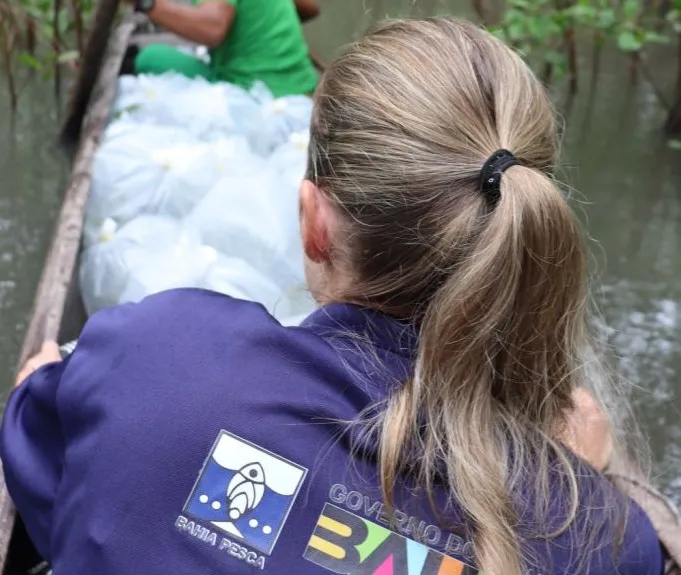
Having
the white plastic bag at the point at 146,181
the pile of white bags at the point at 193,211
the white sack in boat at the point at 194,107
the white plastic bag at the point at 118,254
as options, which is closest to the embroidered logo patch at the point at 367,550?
the pile of white bags at the point at 193,211

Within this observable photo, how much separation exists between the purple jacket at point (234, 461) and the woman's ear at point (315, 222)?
0.44 feet

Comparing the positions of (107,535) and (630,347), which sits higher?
(107,535)

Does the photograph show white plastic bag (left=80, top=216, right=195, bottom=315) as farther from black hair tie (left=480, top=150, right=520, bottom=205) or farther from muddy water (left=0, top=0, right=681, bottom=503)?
black hair tie (left=480, top=150, right=520, bottom=205)

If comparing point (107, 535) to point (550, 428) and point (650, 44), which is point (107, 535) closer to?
point (550, 428)

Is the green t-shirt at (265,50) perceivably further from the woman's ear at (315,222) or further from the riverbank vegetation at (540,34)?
the woman's ear at (315,222)

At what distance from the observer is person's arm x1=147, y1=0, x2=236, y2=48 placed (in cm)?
262

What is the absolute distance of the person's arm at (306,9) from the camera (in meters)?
3.20

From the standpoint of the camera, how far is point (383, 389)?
3.11 feet

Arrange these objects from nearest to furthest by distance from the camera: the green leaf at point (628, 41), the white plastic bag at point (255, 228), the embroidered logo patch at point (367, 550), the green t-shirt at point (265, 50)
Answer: the embroidered logo patch at point (367, 550) → the white plastic bag at point (255, 228) → the green t-shirt at point (265, 50) → the green leaf at point (628, 41)

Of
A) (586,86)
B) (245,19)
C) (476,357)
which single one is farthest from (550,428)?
(586,86)

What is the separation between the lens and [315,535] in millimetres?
882

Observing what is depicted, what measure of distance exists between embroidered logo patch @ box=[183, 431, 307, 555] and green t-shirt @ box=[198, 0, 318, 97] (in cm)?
210

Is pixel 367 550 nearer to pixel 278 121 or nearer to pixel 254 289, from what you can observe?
pixel 254 289

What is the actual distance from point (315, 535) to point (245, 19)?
221 centimetres
